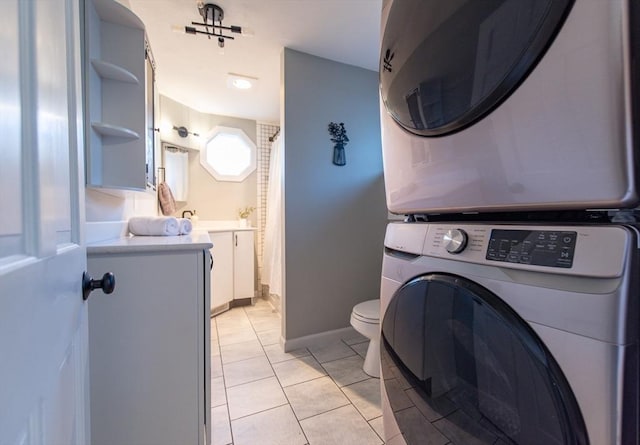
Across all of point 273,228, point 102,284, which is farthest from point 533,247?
point 273,228

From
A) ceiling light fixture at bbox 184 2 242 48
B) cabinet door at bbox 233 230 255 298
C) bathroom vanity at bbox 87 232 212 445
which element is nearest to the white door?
bathroom vanity at bbox 87 232 212 445

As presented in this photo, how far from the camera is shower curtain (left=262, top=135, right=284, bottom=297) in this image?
289 centimetres

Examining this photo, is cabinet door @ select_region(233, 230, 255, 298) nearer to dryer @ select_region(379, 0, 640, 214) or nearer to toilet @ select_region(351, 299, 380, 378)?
toilet @ select_region(351, 299, 380, 378)

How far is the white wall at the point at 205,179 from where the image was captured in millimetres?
3047

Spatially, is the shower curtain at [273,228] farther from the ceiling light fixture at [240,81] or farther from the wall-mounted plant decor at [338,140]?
the wall-mounted plant decor at [338,140]

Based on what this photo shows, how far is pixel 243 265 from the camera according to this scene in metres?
3.16

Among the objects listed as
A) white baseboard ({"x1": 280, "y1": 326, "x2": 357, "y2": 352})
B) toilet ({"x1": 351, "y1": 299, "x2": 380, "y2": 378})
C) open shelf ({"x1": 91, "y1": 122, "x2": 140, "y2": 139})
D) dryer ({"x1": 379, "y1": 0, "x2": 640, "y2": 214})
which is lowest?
white baseboard ({"x1": 280, "y1": 326, "x2": 357, "y2": 352})

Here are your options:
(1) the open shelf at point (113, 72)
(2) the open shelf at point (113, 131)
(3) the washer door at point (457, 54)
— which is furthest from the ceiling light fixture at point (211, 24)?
(3) the washer door at point (457, 54)

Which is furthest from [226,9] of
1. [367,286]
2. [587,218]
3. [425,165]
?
[367,286]

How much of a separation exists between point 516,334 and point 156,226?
1598 millimetres

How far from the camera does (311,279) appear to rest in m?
2.17

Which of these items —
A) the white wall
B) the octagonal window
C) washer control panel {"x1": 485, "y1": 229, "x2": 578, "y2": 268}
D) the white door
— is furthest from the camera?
the octagonal window

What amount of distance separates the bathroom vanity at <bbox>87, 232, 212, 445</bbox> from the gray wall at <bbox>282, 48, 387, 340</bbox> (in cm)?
108

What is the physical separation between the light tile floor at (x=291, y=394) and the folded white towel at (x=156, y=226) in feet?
3.31
